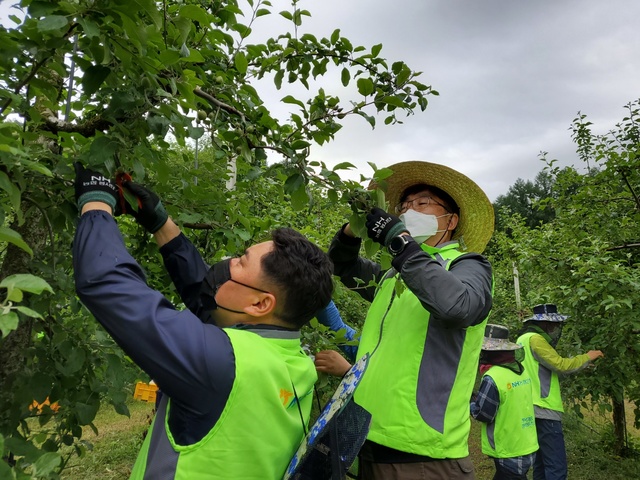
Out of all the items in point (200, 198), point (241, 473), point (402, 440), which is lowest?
point (402, 440)

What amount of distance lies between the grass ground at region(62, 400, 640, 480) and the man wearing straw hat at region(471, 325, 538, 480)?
2.00 m

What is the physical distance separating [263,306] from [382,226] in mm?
641

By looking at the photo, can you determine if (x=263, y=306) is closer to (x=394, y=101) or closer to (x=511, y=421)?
(x=394, y=101)

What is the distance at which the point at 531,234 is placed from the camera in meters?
8.12

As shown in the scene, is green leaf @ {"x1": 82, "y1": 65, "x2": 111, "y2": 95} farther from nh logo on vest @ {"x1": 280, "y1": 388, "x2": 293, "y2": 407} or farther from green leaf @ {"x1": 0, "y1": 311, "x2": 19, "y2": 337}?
nh logo on vest @ {"x1": 280, "y1": 388, "x2": 293, "y2": 407}

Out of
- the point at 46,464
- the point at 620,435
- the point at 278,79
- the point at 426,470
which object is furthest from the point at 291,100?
the point at 620,435

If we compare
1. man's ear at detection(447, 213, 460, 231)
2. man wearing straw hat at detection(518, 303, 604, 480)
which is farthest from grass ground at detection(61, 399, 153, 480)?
man wearing straw hat at detection(518, 303, 604, 480)

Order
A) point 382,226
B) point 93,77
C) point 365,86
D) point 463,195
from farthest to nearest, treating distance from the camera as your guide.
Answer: point 463,195 → point 382,226 → point 365,86 → point 93,77

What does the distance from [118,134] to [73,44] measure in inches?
11.2

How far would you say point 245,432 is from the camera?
113 centimetres

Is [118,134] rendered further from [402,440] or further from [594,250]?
[594,250]

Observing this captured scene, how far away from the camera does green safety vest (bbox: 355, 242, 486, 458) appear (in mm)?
1803

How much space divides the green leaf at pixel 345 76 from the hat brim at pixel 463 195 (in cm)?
53

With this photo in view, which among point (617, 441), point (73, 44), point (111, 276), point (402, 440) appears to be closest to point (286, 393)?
point (111, 276)
